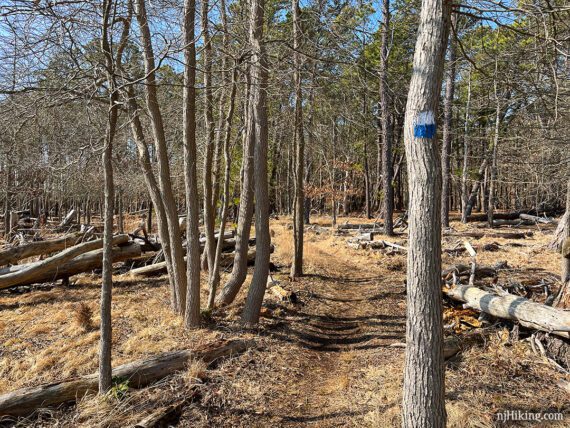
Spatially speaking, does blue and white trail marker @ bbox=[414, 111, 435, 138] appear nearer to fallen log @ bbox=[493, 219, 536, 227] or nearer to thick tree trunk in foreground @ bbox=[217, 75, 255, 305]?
thick tree trunk in foreground @ bbox=[217, 75, 255, 305]

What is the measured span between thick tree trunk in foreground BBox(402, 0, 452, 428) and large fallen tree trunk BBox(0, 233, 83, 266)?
35.0ft

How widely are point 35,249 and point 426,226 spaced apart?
11.1 m

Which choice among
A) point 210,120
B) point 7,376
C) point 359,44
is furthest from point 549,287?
point 7,376

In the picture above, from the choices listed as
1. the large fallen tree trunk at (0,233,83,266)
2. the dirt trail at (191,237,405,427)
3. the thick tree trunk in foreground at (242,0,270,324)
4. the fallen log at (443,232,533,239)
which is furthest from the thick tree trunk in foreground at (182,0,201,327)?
the fallen log at (443,232,533,239)

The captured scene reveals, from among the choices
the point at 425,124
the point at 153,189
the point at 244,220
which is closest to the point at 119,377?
the point at 153,189

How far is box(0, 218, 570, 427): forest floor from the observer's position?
427 cm

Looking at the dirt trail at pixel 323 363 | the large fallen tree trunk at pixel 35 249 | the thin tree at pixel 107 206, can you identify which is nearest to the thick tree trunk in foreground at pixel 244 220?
the dirt trail at pixel 323 363

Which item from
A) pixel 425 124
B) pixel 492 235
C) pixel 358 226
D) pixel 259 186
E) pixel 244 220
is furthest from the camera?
pixel 358 226

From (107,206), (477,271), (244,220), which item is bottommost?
(477,271)

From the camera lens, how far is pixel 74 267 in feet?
Answer: 34.3

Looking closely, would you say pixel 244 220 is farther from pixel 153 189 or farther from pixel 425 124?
pixel 425 124

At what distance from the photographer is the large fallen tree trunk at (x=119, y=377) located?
14.1ft

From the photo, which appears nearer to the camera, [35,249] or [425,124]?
[425,124]

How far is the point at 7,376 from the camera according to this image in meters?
5.49
